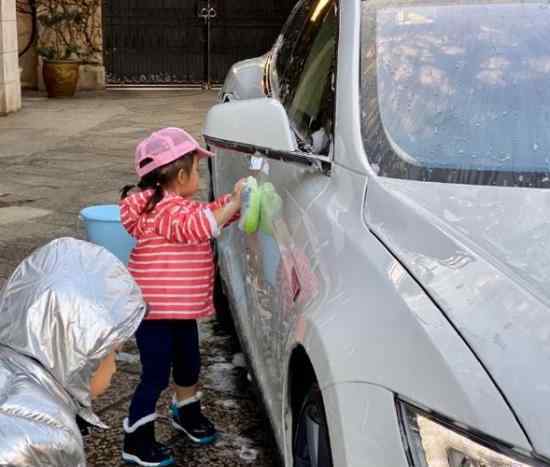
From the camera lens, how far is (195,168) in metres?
3.34

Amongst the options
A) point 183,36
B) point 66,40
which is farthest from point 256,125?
point 183,36

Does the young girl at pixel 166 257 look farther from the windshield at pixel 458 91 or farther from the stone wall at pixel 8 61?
the stone wall at pixel 8 61

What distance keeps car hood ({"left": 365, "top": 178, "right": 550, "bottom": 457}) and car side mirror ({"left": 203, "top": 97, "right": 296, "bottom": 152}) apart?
0.48 metres

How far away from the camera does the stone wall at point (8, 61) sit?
12797 millimetres

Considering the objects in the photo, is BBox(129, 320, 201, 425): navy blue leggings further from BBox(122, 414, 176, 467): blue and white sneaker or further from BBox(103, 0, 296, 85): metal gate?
BBox(103, 0, 296, 85): metal gate

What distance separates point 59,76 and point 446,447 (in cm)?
1405

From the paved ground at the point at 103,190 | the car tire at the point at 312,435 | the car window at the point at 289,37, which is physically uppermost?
the car window at the point at 289,37

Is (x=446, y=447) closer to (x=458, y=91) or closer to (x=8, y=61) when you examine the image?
(x=458, y=91)

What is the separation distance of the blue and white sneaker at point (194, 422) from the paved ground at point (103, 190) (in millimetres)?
40

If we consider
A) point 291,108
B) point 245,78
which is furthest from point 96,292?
point 245,78

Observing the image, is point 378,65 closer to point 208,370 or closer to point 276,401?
point 276,401

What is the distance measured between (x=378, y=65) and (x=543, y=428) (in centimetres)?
148

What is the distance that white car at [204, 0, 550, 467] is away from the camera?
180cm

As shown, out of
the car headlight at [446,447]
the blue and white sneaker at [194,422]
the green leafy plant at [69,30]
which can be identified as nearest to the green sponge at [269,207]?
the blue and white sneaker at [194,422]
